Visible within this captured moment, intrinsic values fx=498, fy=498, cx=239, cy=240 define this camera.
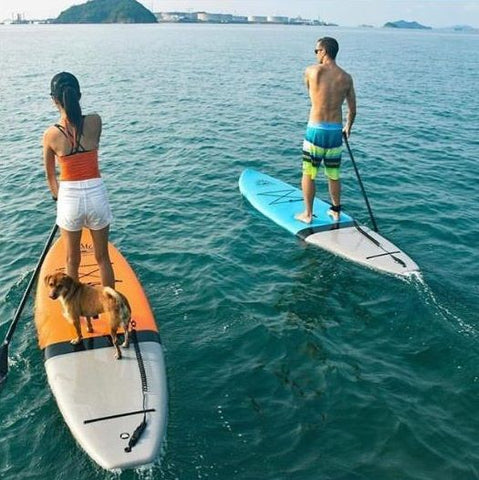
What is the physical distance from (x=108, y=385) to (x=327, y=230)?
599 cm

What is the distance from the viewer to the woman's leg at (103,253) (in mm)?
6367

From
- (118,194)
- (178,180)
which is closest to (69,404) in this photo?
(118,194)

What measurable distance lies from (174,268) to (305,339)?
3.27 meters

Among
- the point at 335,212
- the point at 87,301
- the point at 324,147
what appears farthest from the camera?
the point at 335,212

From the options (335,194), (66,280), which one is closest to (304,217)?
(335,194)

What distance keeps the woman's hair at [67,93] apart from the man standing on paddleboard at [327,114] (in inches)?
208

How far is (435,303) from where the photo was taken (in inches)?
327

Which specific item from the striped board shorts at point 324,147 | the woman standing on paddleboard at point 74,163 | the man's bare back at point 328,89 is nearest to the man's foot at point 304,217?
the striped board shorts at point 324,147

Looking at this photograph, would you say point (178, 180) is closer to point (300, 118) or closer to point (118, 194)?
point (118, 194)

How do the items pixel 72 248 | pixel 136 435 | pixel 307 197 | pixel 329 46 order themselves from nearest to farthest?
1. pixel 136 435
2. pixel 72 248
3. pixel 329 46
4. pixel 307 197

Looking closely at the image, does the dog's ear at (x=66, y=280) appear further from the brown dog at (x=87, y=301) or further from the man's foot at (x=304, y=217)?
the man's foot at (x=304, y=217)

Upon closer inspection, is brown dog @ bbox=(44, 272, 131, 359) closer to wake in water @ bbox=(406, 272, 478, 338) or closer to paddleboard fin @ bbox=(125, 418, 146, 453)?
paddleboard fin @ bbox=(125, 418, 146, 453)

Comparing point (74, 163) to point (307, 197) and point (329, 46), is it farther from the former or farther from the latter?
point (307, 197)

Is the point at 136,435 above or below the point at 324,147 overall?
below
